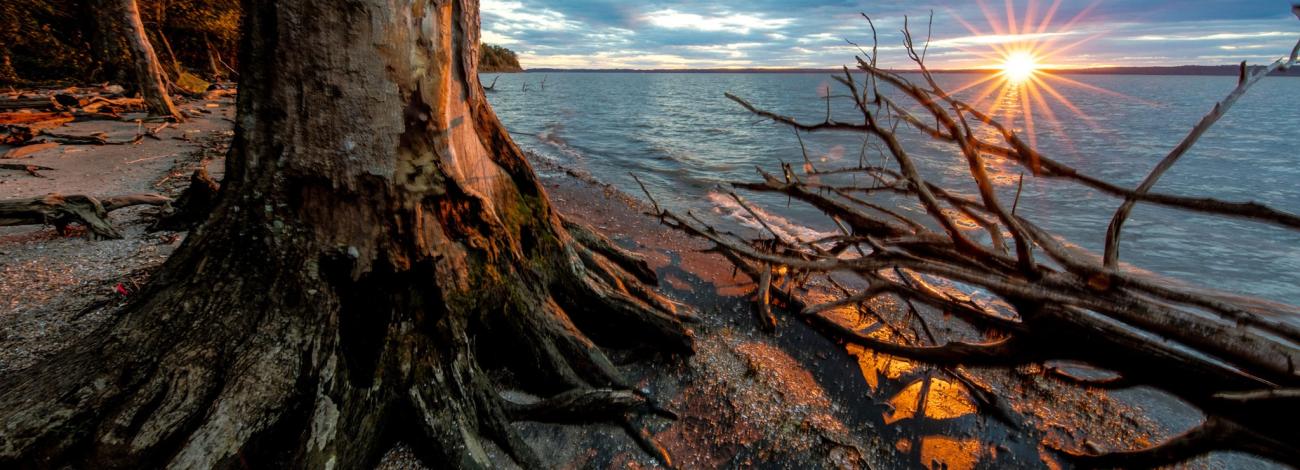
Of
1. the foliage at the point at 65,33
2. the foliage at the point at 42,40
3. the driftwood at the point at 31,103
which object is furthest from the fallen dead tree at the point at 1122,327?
the foliage at the point at 42,40

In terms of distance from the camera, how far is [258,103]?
2.60 m

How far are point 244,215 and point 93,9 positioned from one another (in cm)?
1811

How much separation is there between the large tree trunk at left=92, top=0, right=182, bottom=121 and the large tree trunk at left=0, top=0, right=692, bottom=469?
1527 centimetres

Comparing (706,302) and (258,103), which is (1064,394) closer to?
(706,302)

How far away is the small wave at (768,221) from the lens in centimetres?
1043

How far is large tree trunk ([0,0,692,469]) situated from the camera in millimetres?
2383

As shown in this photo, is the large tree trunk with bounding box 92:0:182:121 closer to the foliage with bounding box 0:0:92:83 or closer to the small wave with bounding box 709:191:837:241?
the foliage with bounding box 0:0:92:83

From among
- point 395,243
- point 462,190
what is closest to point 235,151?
point 395,243

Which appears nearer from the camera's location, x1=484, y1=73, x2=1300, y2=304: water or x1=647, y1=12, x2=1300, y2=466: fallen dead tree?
x1=647, y1=12, x2=1300, y2=466: fallen dead tree

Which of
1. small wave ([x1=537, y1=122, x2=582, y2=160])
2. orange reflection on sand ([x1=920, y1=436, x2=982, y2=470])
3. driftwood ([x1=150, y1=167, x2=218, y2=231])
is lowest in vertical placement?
orange reflection on sand ([x1=920, y1=436, x2=982, y2=470])

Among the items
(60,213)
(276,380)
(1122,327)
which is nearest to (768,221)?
(276,380)

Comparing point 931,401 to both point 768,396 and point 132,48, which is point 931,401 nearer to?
point 768,396

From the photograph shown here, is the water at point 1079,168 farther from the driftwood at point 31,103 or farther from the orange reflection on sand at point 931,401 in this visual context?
the driftwood at point 31,103

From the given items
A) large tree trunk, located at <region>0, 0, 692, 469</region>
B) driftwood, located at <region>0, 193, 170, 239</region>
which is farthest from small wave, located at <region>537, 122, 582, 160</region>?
large tree trunk, located at <region>0, 0, 692, 469</region>
